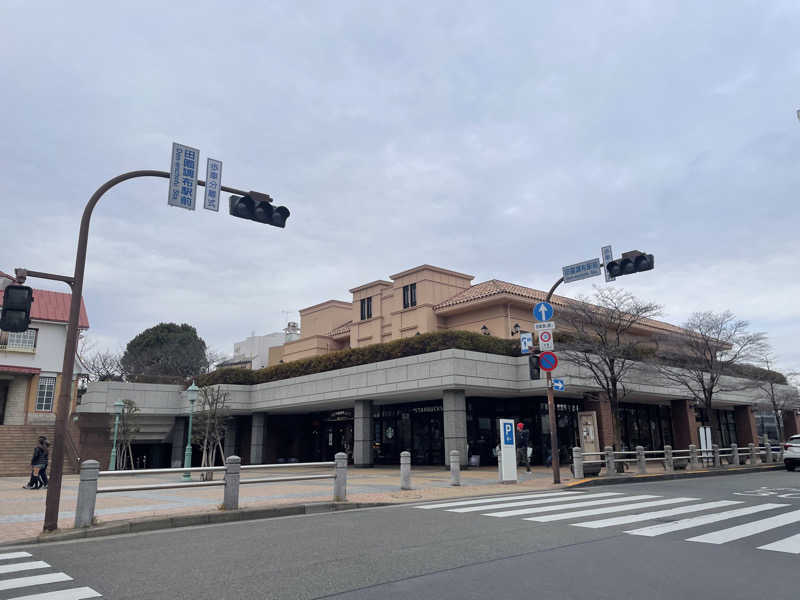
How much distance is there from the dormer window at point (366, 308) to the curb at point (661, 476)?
72.5 feet

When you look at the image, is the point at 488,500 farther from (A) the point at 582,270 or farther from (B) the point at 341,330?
(B) the point at 341,330

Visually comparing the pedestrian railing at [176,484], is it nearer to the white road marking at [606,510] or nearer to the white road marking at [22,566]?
the white road marking at [22,566]

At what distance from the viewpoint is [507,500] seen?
1326 centimetres

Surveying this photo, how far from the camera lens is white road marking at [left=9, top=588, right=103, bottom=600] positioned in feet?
18.2

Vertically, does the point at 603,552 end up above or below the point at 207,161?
below

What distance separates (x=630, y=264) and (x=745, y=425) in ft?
115

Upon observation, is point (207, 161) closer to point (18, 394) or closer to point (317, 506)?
point (317, 506)

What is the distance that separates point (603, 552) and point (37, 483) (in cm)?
1938

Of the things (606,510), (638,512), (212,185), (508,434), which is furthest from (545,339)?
(212,185)

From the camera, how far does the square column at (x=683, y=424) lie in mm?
35094

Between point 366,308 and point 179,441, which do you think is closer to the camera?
point 179,441

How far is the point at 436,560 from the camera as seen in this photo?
266 inches

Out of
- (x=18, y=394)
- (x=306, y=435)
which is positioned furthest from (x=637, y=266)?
(x=18, y=394)

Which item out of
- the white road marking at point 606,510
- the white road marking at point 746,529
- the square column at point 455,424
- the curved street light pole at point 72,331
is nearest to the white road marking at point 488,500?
the white road marking at point 606,510
